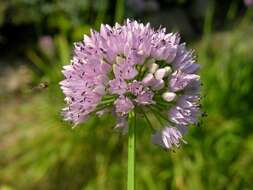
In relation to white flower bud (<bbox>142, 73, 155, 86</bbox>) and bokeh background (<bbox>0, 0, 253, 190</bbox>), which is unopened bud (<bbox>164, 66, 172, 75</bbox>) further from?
bokeh background (<bbox>0, 0, 253, 190</bbox>)

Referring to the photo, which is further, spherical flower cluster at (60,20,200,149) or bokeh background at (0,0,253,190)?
bokeh background at (0,0,253,190)

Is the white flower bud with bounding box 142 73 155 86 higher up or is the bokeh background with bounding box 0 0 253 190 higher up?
the bokeh background with bounding box 0 0 253 190

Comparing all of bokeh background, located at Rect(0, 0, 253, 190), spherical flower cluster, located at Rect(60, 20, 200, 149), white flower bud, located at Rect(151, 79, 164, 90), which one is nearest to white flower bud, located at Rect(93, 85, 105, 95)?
spherical flower cluster, located at Rect(60, 20, 200, 149)

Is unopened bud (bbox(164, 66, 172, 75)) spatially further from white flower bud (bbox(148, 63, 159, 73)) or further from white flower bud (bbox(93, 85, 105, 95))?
white flower bud (bbox(93, 85, 105, 95))

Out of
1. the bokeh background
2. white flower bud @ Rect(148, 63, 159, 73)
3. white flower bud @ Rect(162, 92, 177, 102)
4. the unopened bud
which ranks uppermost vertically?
the bokeh background

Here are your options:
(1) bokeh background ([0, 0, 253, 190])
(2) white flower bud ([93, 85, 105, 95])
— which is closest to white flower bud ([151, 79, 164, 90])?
(2) white flower bud ([93, 85, 105, 95])

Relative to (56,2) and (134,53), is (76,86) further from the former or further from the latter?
(56,2)

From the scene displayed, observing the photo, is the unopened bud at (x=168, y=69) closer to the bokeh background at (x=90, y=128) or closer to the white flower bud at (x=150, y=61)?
the white flower bud at (x=150, y=61)

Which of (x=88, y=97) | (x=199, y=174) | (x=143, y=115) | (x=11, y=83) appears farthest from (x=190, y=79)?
(x=11, y=83)
